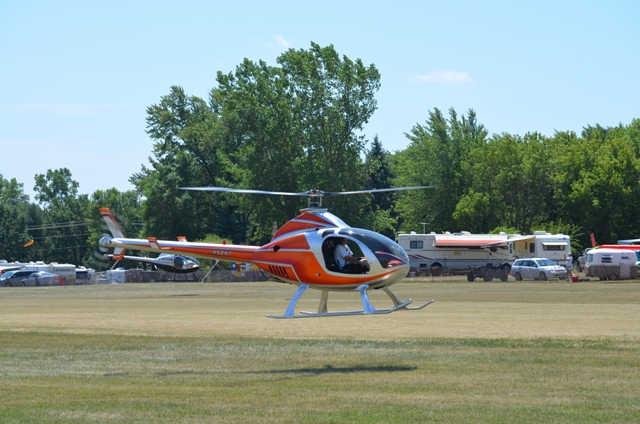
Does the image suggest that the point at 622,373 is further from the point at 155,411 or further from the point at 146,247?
the point at 146,247

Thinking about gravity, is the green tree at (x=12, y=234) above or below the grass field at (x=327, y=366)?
above

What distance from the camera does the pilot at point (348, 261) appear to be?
62.1 feet

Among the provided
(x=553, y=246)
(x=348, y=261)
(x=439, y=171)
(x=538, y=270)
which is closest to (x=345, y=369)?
(x=348, y=261)

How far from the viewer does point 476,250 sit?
66750 millimetres

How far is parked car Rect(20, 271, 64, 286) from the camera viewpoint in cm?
7181

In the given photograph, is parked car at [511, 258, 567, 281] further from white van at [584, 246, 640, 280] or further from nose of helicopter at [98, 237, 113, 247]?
nose of helicopter at [98, 237, 113, 247]

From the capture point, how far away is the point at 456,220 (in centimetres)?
8625

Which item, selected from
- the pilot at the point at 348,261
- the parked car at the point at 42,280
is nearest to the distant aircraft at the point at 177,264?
the parked car at the point at 42,280

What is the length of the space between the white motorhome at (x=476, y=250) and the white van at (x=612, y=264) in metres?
8.05

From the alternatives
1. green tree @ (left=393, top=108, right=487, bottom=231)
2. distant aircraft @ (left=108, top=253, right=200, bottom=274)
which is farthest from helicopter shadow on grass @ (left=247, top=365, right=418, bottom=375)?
green tree @ (left=393, top=108, right=487, bottom=231)

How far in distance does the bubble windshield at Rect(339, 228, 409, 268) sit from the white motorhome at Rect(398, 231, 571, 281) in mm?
46375

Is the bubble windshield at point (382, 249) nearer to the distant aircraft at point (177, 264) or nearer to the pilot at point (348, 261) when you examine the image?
the pilot at point (348, 261)

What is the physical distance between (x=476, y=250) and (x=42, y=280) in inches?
1301

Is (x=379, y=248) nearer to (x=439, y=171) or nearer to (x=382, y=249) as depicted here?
(x=382, y=249)
